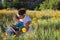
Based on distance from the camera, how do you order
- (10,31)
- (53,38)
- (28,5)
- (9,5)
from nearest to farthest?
1. (53,38)
2. (10,31)
3. (9,5)
4. (28,5)

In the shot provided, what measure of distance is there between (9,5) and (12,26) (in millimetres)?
24473

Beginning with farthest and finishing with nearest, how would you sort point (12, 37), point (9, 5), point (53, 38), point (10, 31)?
point (9, 5) → point (10, 31) → point (12, 37) → point (53, 38)

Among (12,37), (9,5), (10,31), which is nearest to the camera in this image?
(12,37)

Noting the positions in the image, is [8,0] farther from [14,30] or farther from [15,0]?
[14,30]

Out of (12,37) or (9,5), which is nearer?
(12,37)

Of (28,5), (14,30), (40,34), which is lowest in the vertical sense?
(28,5)

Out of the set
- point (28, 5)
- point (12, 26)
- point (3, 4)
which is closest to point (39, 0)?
point (28, 5)

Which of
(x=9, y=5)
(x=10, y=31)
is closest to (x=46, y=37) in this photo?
(x=10, y=31)

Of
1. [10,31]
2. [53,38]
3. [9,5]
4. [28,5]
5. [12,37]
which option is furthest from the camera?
[28,5]

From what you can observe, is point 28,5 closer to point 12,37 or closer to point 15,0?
point 15,0

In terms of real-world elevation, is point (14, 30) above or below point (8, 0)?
above

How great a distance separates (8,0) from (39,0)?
363 cm

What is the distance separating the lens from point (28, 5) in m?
33.3

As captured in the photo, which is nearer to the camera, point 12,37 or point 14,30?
point 12,37
